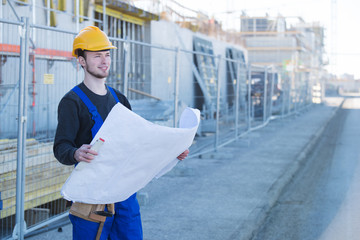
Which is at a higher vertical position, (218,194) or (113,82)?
(113,82)

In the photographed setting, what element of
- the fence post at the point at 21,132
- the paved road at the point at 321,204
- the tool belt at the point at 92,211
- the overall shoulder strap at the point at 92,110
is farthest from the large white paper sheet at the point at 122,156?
the paved road at the point at 321,204

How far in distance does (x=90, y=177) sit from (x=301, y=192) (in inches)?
250

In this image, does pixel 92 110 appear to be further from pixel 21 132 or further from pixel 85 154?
pixel 21 132

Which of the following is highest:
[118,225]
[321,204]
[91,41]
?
[91,41]

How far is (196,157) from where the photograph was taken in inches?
461

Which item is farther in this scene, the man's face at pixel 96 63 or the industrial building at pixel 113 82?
the industrial building at pixel 113 82

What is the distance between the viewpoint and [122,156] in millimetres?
2820

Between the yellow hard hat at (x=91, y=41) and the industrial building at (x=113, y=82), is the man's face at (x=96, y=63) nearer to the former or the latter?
the yellow hard hat at (x=91, y=41)

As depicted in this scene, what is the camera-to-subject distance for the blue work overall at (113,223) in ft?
10.2

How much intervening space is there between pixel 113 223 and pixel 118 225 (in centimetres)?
4

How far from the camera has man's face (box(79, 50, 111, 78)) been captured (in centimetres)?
317

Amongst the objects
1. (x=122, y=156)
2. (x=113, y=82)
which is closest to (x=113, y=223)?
(x=122, y=156)

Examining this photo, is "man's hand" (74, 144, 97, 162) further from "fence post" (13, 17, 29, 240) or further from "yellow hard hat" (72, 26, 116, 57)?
"fence post" (13, 17, 29, 240)

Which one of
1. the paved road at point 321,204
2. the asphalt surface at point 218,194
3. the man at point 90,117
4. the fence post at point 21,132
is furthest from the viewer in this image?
the paved road at point 321,204
